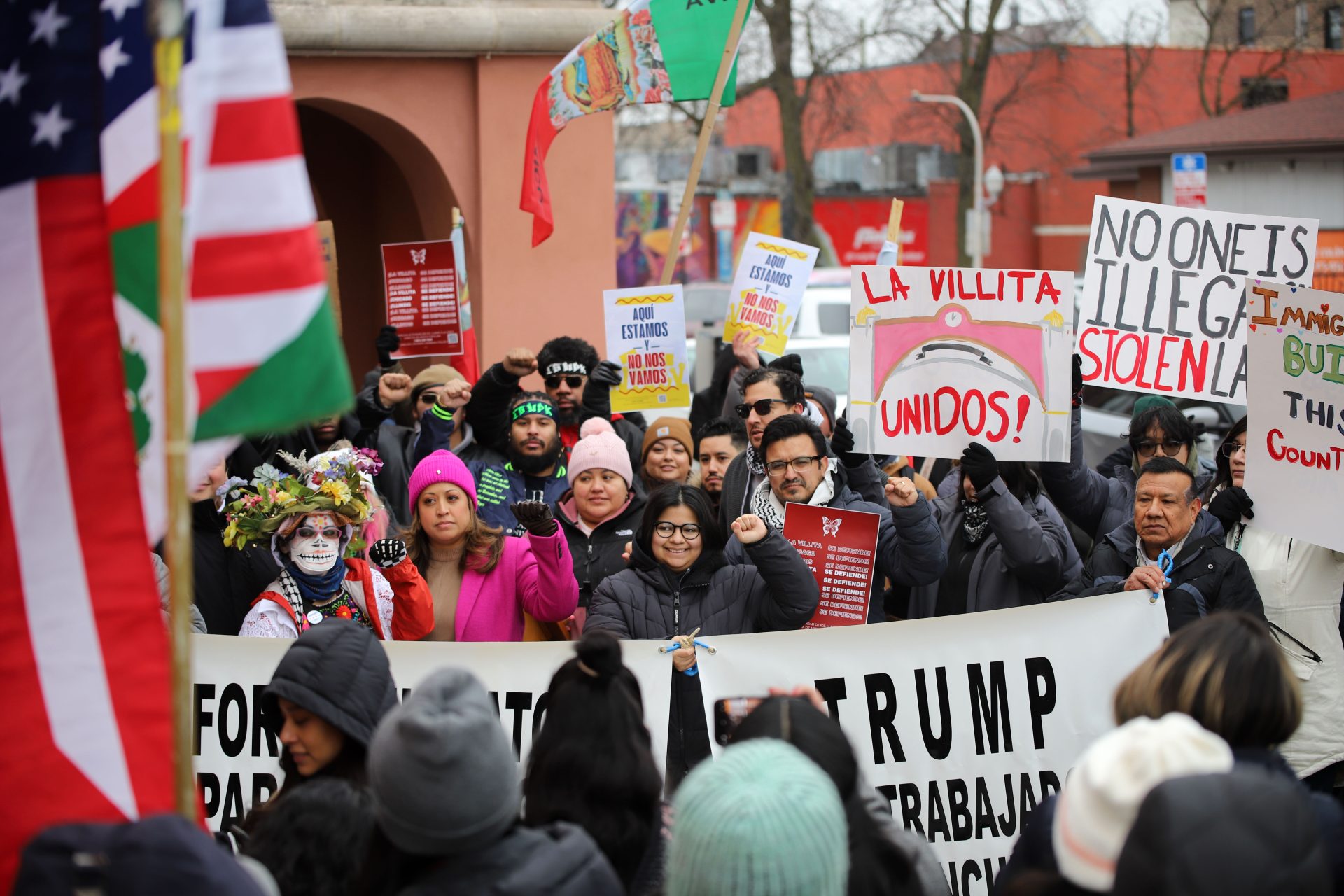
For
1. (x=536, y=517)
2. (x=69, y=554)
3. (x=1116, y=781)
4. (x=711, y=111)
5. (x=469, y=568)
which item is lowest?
(x=469, y=568)

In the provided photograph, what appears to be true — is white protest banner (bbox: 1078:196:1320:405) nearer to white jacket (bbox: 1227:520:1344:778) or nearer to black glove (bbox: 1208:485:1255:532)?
black glove (bbox: 1208:485:1255:532)

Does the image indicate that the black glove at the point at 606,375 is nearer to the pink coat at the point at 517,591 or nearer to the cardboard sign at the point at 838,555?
the pink coat at the point at 517,591

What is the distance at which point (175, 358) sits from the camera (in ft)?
7.20

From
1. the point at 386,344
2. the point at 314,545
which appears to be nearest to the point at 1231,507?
the point at 314,545

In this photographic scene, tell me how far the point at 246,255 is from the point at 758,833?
51.2 inches

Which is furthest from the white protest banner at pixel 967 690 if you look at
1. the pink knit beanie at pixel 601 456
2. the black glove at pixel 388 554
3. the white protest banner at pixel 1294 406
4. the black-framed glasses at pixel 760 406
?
the black-framed glasses at pixel 760 406

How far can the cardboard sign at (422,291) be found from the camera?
8453 millimetres

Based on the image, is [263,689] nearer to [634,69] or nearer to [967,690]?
[967,690]

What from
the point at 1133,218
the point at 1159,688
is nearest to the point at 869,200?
the point at 1133,218

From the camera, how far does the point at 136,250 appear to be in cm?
273

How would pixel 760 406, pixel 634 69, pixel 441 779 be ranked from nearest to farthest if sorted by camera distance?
pixel 441 779, pixel 760 406, pixel 634 69

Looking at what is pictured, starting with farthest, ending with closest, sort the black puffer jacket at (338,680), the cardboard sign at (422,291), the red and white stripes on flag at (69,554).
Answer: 1. the cardboard sign at (422,291)
2. the black puffer jacket at (338,680)
3. the red and white stripes on flag at (69,554)

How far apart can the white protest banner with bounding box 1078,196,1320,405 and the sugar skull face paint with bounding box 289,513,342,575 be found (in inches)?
130

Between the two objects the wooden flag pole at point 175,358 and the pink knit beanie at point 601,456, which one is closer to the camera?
the wooden flag pole at point 175,358
